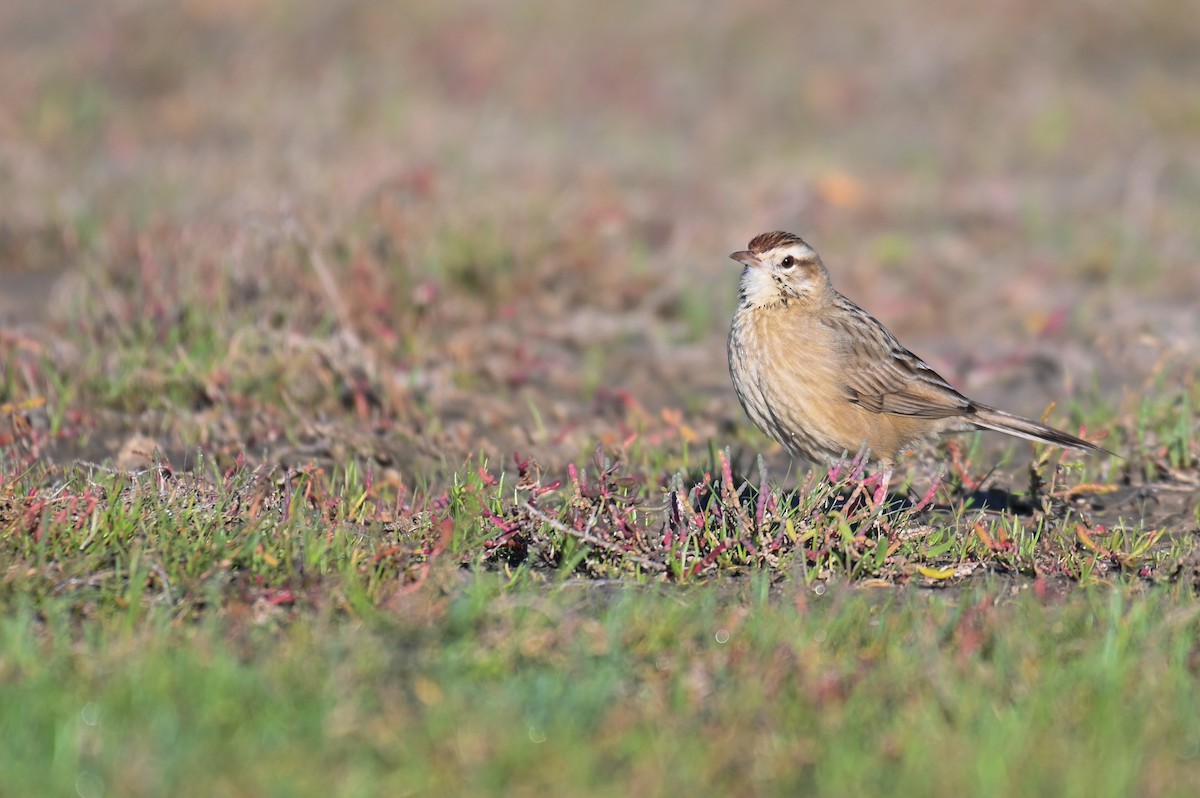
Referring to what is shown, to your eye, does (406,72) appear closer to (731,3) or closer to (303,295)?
(731,3)

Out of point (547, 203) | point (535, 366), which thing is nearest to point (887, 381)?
point (535, 366)

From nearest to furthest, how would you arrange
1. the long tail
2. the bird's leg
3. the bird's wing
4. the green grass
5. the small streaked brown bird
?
the green grass
the bird's leg
the long tail
the small streaked brown bird
the bird's wing

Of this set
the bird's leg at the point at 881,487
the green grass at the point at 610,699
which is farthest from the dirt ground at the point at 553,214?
the green grass at the point at 610,699

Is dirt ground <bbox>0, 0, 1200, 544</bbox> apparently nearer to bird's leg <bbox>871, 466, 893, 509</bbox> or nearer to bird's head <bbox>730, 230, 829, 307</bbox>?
bird's head <bbox>730, 230, 829, 307</bbox>

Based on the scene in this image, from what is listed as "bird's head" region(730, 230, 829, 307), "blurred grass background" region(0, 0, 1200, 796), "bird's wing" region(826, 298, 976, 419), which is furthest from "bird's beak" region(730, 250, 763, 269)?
"blurred grass background" region(0, 0, 1200, 796)

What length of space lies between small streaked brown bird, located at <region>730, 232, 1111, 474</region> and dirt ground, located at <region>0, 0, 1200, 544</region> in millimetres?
833

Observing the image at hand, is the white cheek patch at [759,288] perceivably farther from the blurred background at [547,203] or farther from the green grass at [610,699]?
the green grass at [610,699]

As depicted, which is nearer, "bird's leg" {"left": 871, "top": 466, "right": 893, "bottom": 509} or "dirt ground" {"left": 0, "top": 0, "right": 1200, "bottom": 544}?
"bird's leg" {"left": 871, "top": 466, "right": 893, "bottom": 509}

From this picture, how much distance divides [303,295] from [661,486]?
297 cm

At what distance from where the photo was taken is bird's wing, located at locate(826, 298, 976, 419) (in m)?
7.00

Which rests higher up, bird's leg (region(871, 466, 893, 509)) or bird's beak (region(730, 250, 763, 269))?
bird's beak (region(730, 250, 763, 269))

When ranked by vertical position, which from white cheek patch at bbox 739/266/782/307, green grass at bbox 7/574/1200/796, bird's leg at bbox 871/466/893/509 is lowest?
green grass at bbox 7/574/1200/796

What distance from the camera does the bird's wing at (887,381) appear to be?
7.00 m

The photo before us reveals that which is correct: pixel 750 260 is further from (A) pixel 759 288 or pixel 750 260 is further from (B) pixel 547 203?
(B) pixel 547 203
